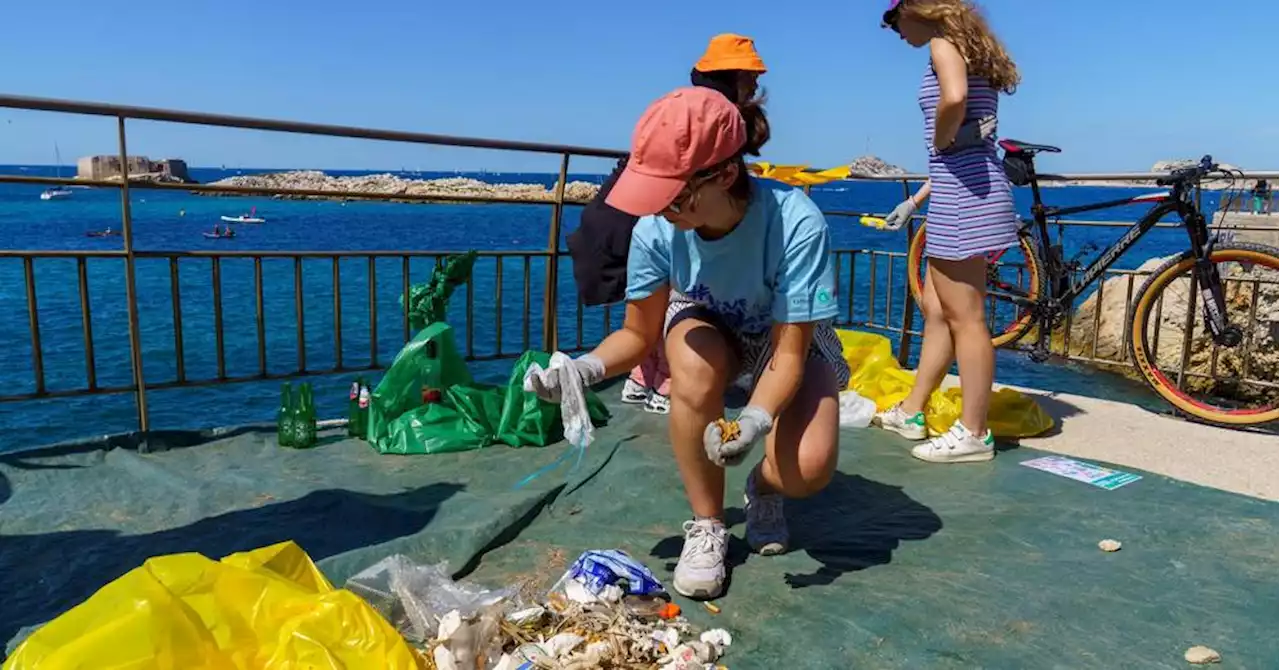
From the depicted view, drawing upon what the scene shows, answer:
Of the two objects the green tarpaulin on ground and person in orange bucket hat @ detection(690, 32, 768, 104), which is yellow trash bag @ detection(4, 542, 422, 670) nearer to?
the green tarpaulin on ground

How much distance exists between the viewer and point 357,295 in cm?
1794

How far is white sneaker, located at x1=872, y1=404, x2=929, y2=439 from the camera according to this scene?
3412 mm

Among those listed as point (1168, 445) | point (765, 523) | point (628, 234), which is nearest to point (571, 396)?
point (765, 523)

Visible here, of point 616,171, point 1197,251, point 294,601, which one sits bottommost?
point 294,601

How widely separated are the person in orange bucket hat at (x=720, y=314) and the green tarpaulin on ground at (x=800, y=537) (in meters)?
0.26

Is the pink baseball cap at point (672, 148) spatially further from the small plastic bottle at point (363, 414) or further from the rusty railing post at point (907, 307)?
the rusty railing post at point (907, 307)

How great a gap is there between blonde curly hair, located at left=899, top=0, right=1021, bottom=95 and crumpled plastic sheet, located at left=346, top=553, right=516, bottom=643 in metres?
2.12

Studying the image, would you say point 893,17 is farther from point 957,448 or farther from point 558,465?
point 558,465

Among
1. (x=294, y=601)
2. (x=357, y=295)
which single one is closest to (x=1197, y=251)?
(x=294, y=601)

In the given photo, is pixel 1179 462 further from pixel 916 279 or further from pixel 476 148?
pixel 476 148

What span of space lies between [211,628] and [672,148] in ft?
3.85

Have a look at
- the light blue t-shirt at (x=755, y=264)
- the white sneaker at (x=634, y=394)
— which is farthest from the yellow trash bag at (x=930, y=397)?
the light blue t-shirt at (x=755, y=264)

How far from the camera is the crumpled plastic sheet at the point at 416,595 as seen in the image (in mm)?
1887

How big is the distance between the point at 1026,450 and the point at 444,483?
212 centimetres
